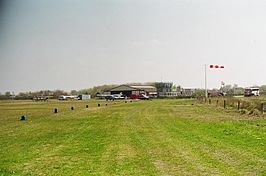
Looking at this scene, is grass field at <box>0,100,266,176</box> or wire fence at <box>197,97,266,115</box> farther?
wire fence at <box>197,97,266,115</box>

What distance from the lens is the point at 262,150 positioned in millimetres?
11609

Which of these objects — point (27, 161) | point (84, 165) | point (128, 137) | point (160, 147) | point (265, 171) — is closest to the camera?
point (265, 171)

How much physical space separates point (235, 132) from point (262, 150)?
17.1 ft

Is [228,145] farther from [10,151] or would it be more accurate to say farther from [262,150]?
[10,151]

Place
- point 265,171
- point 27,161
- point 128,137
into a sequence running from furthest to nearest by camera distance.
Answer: point 128,137, point 27,161, point 265,171

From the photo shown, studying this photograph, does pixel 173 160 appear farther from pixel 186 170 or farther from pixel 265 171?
pixel 265 171

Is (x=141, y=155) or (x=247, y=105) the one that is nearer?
(x=141, y=155)

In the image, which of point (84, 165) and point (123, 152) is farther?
point (123, 152)

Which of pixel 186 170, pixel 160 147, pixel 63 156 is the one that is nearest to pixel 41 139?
pixel 63 156

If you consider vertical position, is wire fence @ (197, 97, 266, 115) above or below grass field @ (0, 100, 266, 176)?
above

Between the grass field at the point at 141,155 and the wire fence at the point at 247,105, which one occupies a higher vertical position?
the wire fence at the point at 247,105

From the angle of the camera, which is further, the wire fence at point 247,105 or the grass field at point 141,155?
the wire fence at point 247,105

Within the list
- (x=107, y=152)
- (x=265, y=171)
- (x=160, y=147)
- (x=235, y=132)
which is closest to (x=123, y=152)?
(x=107, y=152)

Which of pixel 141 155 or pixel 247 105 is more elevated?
pixel 247 105
